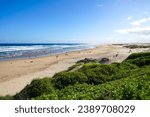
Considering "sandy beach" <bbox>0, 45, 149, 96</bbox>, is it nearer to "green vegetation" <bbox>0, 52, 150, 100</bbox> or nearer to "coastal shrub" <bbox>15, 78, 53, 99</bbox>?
"coastal shrub" <bbox>15, 78, 53, 99</bbox>

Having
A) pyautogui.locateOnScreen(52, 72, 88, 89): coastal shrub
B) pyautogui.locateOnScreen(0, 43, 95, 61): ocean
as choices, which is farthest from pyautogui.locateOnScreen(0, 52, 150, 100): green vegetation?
pyautogui.locateOnScreen(0, 43, 95, 61): ocean

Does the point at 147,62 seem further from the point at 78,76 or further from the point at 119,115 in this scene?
the point at 119,115

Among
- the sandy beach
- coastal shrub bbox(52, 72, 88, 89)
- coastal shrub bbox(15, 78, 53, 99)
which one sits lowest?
the sandy beach

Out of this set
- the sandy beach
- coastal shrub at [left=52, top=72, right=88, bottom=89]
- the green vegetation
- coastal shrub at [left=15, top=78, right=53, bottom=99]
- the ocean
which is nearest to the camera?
the green vegetation

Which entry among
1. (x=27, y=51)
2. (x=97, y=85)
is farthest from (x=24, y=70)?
(x=27, y=51)

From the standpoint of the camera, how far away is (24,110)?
214 inches

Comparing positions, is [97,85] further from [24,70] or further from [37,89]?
[24,70]

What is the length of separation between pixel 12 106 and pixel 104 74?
613 centimetres

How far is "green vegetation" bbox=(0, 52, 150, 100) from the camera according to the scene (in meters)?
6.51

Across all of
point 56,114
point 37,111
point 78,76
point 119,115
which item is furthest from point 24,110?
point 78,76

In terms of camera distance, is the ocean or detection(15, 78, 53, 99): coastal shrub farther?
the ocean

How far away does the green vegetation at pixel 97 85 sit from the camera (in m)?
6.51

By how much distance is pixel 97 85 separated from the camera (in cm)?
901

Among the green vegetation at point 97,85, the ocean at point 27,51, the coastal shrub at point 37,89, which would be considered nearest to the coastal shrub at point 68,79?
the green vegetation at point 97,85
